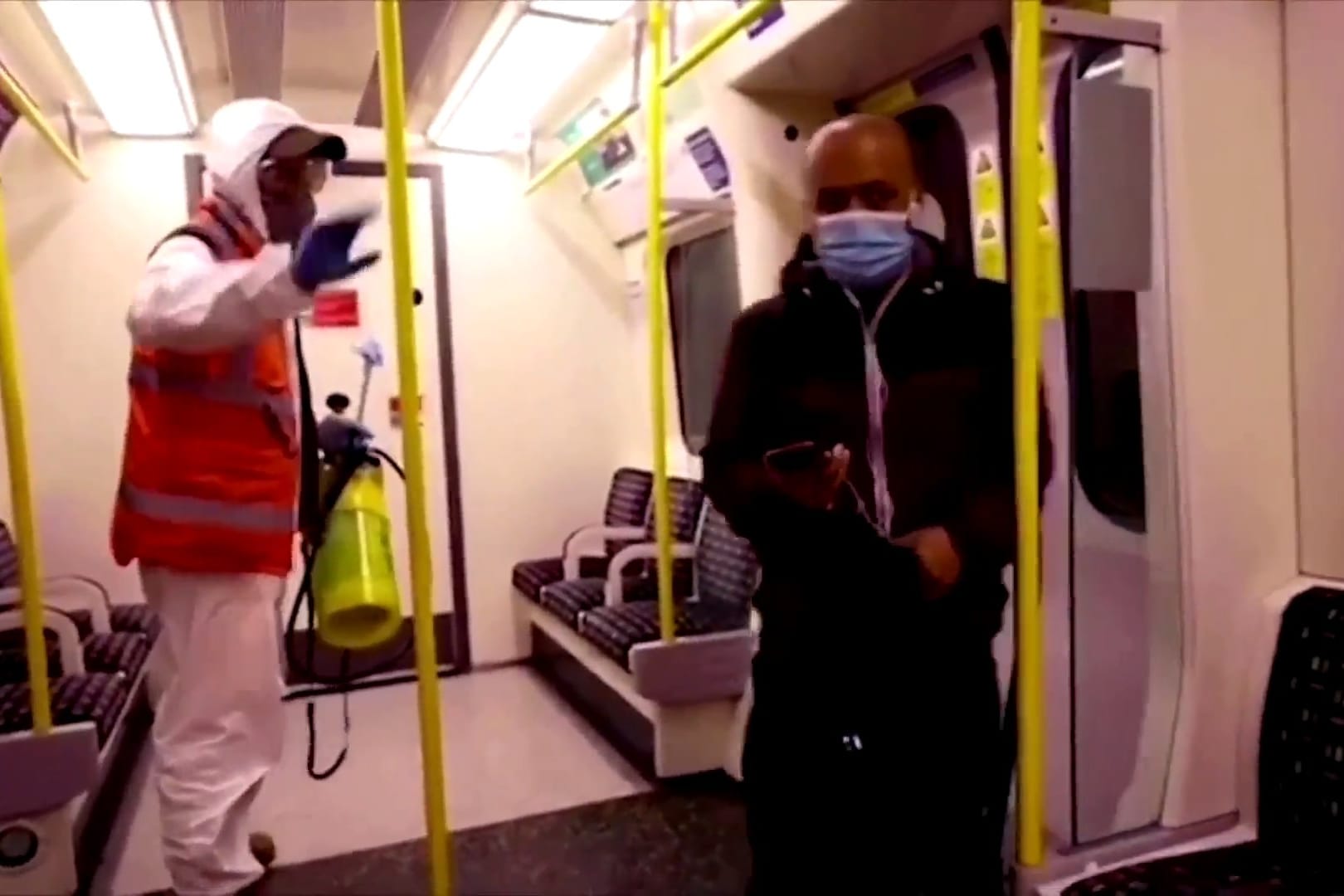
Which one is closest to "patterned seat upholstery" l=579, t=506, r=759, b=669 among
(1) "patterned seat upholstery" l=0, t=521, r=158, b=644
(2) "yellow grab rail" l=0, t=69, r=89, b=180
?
(1) "patterned seat upholstery" l=0, t=521, r=158, b=644

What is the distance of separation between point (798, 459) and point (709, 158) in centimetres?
276

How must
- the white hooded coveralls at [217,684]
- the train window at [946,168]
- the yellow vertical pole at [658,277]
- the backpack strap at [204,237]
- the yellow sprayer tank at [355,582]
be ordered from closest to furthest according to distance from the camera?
1. the backpack strap at [204,237]
2. the white hooded coveralls at [217,684]
3. the yellow sprayer tank at [355,582]
4. the train window at [946,168]
5. the yellow vertical pole at [658,277]

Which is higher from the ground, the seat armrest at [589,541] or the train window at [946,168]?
→ the train window at [946,168]

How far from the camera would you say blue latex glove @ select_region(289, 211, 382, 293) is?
1726mm

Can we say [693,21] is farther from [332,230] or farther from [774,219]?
[332,230]

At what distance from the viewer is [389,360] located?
16.4 ft

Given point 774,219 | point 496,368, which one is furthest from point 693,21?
point 496,368

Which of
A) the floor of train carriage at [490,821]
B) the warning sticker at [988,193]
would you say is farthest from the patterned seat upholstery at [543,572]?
the warning sticker at [988,193]

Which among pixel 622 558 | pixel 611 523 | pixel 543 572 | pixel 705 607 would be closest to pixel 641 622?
pixel 705 607

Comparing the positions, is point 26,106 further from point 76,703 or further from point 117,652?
point 117,652

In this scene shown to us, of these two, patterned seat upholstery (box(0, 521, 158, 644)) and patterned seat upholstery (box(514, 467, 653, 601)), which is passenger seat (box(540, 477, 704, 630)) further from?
patterned seat upholstery (box(0, 521, 158, 644))

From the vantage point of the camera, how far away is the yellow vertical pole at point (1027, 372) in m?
1.55

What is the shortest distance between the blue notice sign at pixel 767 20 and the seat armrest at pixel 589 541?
8.41 ft

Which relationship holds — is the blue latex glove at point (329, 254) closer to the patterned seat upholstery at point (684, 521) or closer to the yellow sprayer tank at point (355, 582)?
the yellow sprayer tank at point (355, 582)
